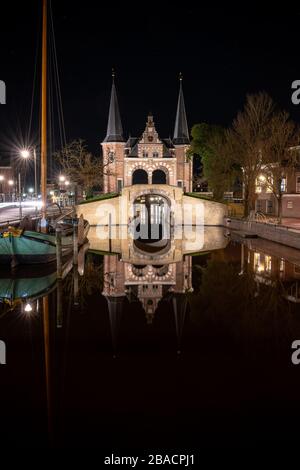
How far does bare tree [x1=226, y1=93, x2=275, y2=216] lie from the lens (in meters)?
35.9

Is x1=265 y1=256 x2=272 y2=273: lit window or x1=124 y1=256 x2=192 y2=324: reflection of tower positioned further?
x1=265 y1=256 x2=272 y2=273: lit window

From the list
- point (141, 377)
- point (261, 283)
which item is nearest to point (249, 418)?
point (141, 377)

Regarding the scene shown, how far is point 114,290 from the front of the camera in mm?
15734

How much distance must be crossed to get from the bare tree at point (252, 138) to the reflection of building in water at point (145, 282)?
16.4 meters

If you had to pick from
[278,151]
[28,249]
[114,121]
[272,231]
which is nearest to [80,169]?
[114,121]

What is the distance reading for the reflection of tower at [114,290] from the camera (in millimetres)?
11577

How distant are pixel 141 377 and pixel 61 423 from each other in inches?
77.1

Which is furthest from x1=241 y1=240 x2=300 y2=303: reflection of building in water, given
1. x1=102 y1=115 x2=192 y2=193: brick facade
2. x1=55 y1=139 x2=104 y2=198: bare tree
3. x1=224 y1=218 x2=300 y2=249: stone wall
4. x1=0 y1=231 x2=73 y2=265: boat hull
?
x1=102 y1=115 x2=192 y2=193: brick facade

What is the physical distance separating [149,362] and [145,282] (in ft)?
27.9

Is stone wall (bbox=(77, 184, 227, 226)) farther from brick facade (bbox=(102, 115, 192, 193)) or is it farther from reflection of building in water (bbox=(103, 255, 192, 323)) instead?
reflection of building in water (bbox=(103, 255, 192, 323))

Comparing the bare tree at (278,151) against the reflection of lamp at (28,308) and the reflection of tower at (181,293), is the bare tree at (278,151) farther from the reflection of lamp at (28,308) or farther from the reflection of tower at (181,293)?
A: the reflection of lamp at (28,308)

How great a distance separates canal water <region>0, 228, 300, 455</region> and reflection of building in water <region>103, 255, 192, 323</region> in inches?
3.2

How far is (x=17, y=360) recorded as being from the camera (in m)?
9.12
